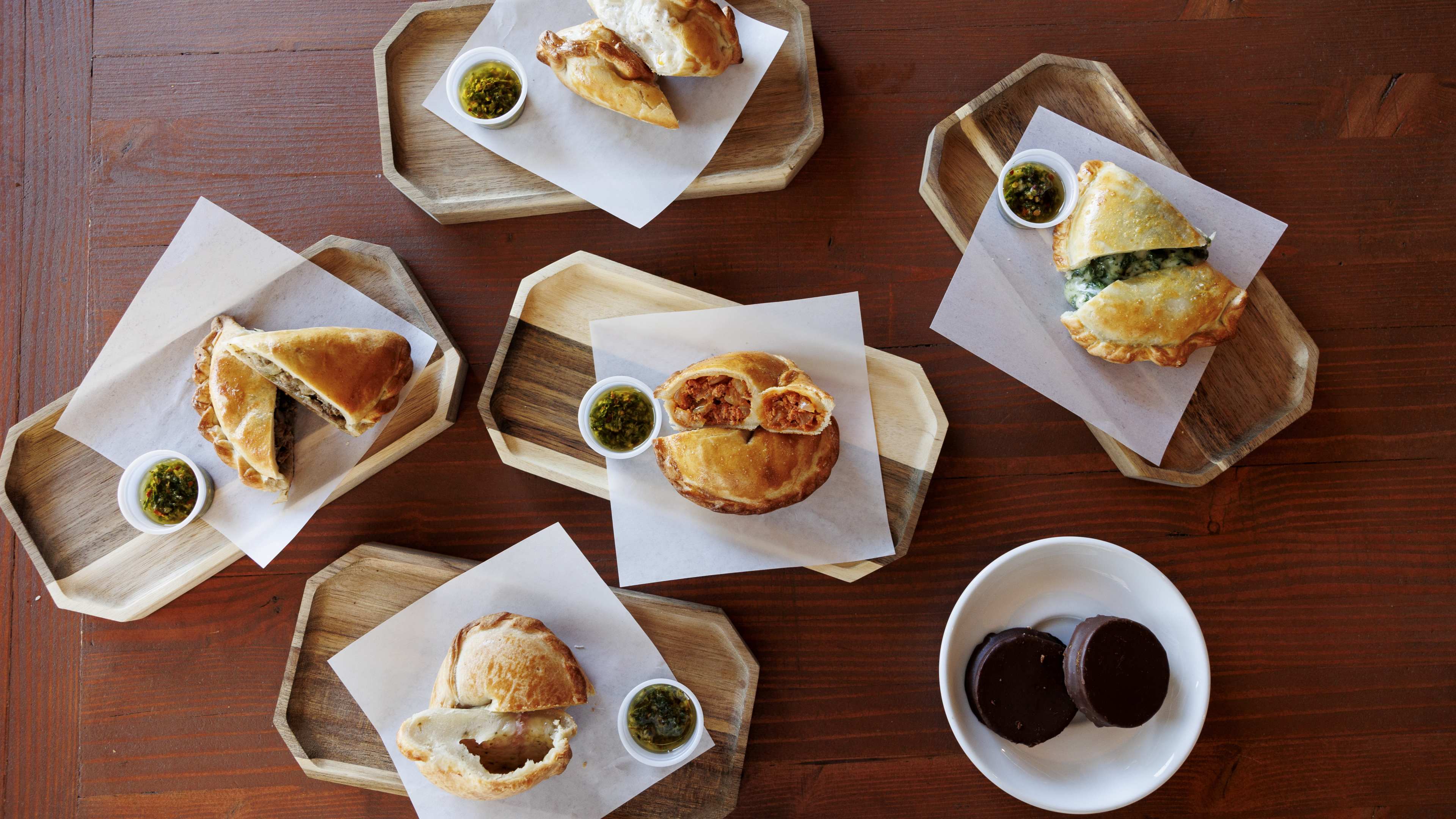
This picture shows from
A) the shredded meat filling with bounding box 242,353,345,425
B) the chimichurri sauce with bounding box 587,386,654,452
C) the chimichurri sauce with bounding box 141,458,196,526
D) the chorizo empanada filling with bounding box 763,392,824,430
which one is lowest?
the chimichurri sauce with bounding box 141,458,196,526

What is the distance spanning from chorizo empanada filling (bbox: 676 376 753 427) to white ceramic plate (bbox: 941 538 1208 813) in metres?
0.99

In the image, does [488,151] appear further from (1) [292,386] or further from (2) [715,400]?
(2) [715,400]

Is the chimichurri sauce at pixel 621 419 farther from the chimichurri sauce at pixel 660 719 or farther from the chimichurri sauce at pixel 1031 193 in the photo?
the chimichurri sauce at pixel 1031 193

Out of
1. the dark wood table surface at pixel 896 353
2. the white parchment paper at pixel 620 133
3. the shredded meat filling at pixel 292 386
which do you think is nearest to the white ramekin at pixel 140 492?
the dark wood table surface at pixel 896 353

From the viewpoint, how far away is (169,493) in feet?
8.95

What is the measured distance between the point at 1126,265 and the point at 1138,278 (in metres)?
0.07

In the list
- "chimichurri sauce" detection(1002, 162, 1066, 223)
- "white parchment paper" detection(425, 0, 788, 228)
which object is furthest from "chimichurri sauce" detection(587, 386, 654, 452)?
"chimichurri sauce" detection(1002, 162, 1066, 223)

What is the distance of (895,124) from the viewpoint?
300 centimetres

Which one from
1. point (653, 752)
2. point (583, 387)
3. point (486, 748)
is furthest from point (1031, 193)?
point (486, 748)

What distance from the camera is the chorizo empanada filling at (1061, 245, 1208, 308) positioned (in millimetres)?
2783

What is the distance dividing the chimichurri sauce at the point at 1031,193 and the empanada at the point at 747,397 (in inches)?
41.2

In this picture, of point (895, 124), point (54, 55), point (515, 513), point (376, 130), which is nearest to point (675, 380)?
point (515, 513)

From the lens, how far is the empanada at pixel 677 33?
2.68 meters

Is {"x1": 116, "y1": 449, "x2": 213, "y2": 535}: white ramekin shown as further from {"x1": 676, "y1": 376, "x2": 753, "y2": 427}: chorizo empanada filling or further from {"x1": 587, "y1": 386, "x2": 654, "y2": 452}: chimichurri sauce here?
{"x1": 676, "y1": 376, "x2": 753, "y2": 427}: chorizo empanada filling
